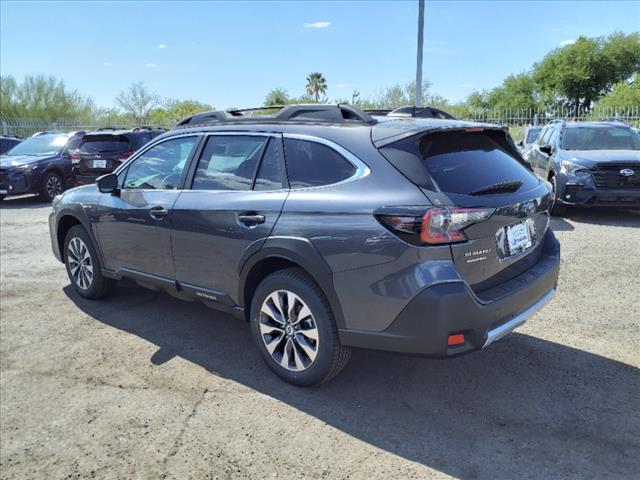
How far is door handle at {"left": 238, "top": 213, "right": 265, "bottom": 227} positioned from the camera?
11.7 ft

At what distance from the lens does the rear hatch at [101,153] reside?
42.4ft

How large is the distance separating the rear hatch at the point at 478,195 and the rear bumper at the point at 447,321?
115 millimetres

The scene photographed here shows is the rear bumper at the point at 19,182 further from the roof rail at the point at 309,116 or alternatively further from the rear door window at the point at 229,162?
the rear door window at the point at 229,162

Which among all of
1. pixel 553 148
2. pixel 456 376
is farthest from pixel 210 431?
pixel 553 148

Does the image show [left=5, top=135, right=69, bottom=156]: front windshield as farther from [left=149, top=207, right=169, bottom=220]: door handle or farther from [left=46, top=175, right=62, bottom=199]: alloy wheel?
[left=149, top=207, right=169, bottom=220]: door handle

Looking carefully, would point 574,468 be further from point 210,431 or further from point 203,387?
point 203,387

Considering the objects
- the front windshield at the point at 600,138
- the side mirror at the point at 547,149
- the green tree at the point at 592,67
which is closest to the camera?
the front windshield at the point at 600,138

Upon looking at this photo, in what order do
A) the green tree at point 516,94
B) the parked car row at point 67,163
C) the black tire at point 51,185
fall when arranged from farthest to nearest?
1. the green tree at point 516,94
2. the black tire at point 51,185
3. the parked car row at point 67,163

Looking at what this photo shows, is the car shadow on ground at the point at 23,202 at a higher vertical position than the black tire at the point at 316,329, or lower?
lower

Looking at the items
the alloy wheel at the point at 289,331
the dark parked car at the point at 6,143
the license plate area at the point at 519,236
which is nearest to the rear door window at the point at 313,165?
the alloy wheel at the point at 289,331

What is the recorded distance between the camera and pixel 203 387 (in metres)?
3.68

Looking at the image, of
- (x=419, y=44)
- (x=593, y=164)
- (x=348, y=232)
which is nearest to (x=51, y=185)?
(x=419, y=44)

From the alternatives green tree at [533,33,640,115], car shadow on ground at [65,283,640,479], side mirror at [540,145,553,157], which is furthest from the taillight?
green tree at [533,33,640,115]

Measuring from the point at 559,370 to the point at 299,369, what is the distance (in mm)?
1815
